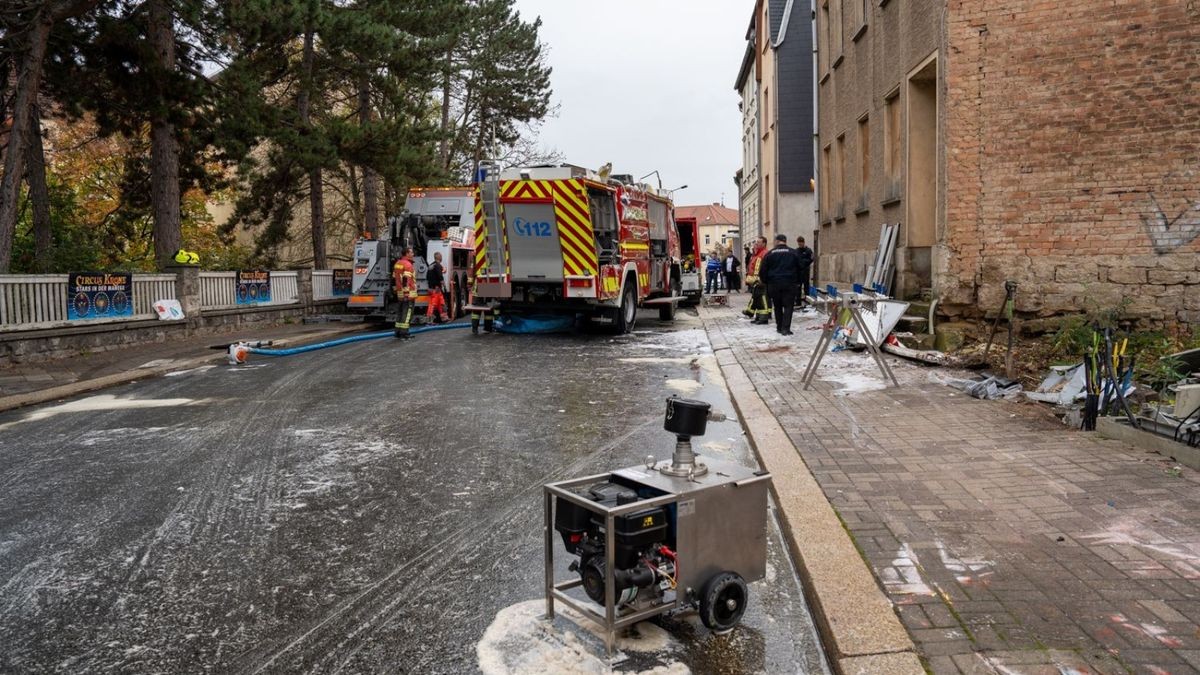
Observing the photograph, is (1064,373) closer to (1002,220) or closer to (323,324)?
(1002,220)

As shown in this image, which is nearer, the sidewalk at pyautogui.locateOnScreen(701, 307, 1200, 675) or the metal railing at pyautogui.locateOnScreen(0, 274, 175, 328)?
the sidewalk at pyautogui.locateOnScreen(701, 307, 1200, 675)

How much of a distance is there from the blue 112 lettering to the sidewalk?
29.1 feet

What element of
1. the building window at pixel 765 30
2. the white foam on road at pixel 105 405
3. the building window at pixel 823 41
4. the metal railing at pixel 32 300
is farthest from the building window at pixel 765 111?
the white foam on road at pixel 105 405

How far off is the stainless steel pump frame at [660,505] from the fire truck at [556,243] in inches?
491

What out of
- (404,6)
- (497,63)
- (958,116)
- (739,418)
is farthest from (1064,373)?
(497,63)

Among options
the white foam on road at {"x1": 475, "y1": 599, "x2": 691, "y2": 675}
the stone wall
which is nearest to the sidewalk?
the white foam on road at {"x1": 475, "y1": 599, "x2": 691, "y2": 675}

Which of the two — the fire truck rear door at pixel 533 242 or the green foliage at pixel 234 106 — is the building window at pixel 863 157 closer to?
the fire truck rear door at pixel 533 242

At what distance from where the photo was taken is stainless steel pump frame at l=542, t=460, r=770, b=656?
10.9ft

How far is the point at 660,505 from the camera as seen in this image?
338 cm

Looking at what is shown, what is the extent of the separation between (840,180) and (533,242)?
25.9 feet

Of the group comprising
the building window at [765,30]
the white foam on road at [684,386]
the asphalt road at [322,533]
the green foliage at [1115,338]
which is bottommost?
the asphalt road at [322,533]

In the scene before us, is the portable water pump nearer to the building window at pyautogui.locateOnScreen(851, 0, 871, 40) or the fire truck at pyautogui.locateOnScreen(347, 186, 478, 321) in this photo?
the building window at pyautogui.locateOnScreen(851, 0, 871, 40)

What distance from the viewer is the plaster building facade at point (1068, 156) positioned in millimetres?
10594

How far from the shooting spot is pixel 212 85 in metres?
19.5
